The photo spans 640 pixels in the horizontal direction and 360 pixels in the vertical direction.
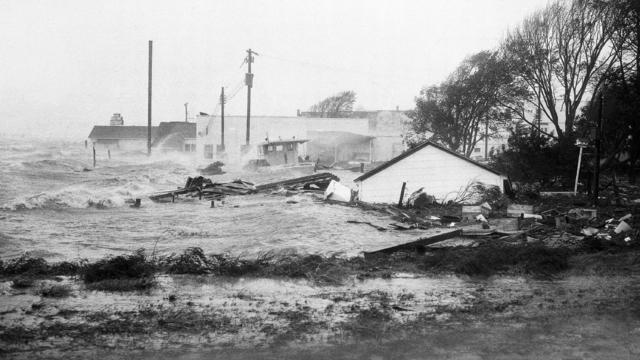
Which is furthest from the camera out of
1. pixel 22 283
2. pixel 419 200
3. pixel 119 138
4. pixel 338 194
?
pixel 119 138

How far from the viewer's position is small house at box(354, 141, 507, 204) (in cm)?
1886

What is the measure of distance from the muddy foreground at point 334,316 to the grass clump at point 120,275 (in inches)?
5.9

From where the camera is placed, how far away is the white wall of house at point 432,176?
61.9 feet

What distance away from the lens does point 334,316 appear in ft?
20.8

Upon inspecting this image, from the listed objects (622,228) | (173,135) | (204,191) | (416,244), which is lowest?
(416,244)

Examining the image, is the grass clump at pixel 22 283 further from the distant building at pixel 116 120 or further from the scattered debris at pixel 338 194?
the distant building at pixel 116 120

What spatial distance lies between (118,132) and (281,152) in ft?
162

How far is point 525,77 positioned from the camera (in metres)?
28.7

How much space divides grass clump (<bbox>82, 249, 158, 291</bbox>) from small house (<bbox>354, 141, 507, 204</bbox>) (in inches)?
465

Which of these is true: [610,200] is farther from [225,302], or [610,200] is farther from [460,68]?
[460,68]

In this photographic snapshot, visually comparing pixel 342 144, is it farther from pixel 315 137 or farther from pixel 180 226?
pixel 180 226

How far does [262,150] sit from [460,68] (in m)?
18.1

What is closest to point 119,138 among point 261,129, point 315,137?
point 261,129

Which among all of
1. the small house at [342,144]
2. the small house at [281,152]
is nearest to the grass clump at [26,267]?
A: the small house at [281,152]
